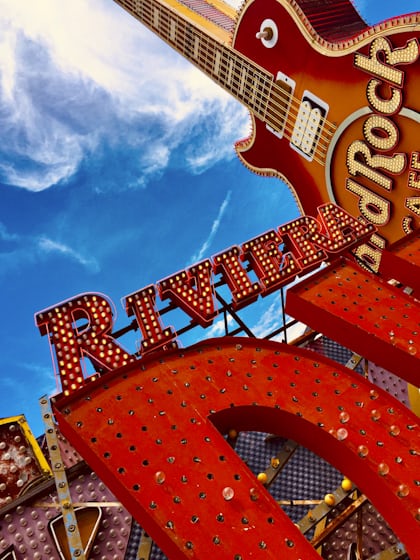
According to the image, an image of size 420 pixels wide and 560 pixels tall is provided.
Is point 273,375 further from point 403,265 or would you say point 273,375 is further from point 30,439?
point 403,265

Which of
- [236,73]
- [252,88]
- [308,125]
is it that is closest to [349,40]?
[308,125]

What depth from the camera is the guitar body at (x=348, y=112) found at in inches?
525

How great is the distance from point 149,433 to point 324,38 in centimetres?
1277

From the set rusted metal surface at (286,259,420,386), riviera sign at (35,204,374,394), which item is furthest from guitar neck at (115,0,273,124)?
rusted metal surface at (286,259,420,386)

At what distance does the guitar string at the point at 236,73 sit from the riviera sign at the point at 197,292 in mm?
5501

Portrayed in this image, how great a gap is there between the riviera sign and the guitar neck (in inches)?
276

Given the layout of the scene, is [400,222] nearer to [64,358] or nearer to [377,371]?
[377,371]

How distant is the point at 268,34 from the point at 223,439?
1354 cm

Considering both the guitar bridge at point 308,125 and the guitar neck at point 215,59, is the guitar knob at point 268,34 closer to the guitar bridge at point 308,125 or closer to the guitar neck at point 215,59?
the guitar neck at point 215,59

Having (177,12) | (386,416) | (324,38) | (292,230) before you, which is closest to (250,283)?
(292,230)

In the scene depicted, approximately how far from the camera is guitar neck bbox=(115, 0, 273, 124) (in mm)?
17406

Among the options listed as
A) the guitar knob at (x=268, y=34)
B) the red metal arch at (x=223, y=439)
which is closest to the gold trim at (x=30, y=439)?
the red metal arch at (x=223, y=439)

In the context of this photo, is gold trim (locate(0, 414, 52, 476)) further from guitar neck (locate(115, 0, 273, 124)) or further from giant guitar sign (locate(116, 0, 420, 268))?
guitar neck (locate(115, 0, 273, 124))

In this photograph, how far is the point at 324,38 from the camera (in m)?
15.4
